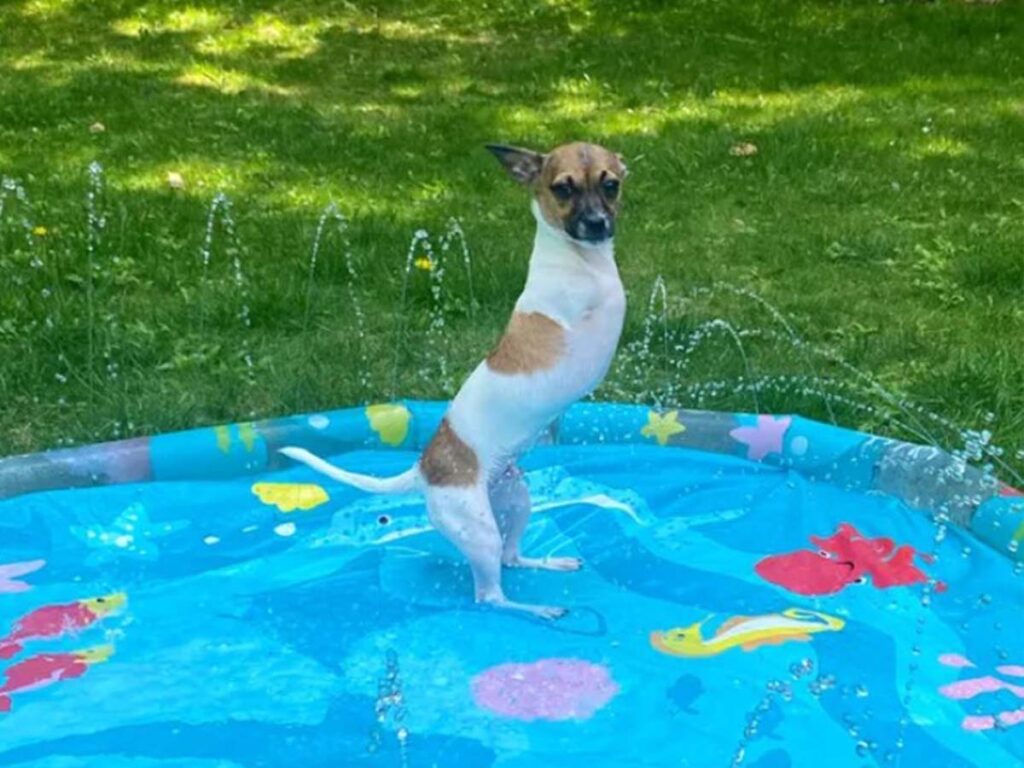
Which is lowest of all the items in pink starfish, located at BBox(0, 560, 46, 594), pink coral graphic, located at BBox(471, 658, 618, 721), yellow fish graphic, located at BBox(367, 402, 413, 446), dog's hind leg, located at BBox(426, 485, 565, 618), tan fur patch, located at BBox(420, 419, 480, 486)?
pink starfish, located at BBox(0, 560, 46, 594)

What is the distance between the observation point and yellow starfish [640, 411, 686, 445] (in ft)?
15.1

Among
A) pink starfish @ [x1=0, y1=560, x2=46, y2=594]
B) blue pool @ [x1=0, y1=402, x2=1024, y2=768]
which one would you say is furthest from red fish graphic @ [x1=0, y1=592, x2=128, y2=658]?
pink starfish @ [x1=0, y1=560, x2=46, y2=594]

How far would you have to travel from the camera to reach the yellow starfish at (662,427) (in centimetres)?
461

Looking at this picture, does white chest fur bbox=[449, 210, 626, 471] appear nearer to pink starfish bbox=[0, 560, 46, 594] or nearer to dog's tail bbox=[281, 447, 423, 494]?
dog's tail bbox=[281, 447, 423, 494]

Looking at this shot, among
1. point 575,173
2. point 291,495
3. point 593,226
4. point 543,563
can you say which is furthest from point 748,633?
point 291,495

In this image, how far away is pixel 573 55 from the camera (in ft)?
35.9

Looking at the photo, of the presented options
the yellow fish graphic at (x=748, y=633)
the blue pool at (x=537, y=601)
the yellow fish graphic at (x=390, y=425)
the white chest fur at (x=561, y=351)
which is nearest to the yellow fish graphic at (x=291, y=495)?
the blue pool at (x=537, y=601)

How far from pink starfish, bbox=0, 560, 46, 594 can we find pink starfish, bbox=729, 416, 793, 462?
7.09ft

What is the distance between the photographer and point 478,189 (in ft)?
24.3

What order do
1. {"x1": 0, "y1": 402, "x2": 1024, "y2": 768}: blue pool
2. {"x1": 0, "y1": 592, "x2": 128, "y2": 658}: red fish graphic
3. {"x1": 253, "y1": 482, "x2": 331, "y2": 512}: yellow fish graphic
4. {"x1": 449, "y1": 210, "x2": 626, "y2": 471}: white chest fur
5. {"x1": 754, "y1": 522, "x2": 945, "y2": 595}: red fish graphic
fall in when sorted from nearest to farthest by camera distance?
1. {"x1": 0, "y1": 402, "x2": 1024, "y2": 768}: blue pool
2. {"x1": 449, "y1": 210, "x2": 626, "y2": 471}: white chest fur
3. {"x1": 0, "y1": 592, "x2": 128, "y2": 658}: red fish graphic
4. {"x1": 754, "y1": 522, "x2": 945, "y2": 595}: red fish graphic
5. {"x1": 253, "y1": 482, "x2": 331, "y2": 512}: yellow fish graphic

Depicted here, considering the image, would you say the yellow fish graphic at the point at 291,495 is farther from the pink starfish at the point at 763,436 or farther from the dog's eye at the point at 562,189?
the dog's eye at the point at 562,189

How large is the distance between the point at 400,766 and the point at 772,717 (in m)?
0.85

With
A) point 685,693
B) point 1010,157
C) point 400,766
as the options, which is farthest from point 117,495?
point 1010,157

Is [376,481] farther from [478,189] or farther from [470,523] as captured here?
[478,189]
